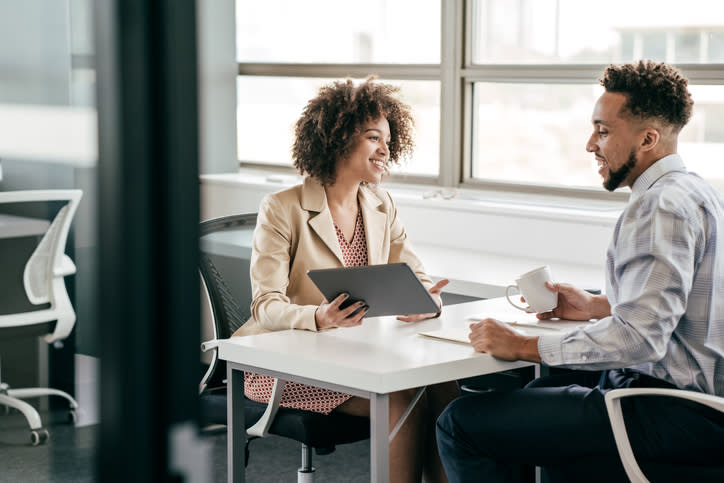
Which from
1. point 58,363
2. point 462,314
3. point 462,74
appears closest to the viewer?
point 58,363

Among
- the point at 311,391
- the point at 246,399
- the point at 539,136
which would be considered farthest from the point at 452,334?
the point at 539,136

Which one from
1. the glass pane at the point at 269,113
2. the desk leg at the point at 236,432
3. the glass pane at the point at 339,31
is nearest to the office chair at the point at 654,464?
the desk leg at the point at 236,432

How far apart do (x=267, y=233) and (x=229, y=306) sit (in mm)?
288

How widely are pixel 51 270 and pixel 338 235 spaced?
4.46ft

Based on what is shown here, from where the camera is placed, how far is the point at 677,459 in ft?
5.70

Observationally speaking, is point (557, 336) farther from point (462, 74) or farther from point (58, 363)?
point (462, 74)

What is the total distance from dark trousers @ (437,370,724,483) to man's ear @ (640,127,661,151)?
18.4 inches

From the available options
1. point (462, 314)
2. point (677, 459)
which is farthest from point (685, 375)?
point (462, 314)

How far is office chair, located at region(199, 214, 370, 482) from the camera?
2.16 metres

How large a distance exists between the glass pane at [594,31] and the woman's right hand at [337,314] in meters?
1.66

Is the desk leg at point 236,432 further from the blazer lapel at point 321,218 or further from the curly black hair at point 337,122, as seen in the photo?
the curly black hair at point 337,122

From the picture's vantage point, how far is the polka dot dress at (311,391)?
2207mm

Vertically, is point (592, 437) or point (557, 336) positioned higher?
point (557, 336)

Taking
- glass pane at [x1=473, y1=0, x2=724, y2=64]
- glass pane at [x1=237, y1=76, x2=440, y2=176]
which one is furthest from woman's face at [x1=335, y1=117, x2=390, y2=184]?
glass pane at [x1=237, y1=76, x2=440, y2=176]
